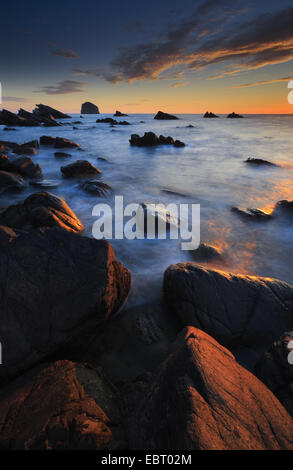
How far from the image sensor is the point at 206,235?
6027 mm

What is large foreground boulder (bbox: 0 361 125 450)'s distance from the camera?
5.02 feet

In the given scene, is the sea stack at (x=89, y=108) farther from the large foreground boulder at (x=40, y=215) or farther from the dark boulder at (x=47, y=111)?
the large foreground boulder at (x=40, y=215)

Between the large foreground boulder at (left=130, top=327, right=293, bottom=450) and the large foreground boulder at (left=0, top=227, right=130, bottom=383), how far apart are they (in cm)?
111

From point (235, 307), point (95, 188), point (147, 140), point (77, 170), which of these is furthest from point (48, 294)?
point (147, 140)

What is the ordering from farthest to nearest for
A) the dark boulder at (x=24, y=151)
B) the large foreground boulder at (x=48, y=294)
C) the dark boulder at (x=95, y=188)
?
the dark boulder at (x=24, y=151), the dark boulder at (x=95, y=188), the large foreground boulder at (x=48, y=294)

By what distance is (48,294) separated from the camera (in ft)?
8.40

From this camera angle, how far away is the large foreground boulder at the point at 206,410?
150 centimetres

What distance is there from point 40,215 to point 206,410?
476 centimetres

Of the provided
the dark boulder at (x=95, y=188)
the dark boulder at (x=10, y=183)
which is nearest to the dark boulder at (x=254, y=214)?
the dark boulder at (x=95, y=188)

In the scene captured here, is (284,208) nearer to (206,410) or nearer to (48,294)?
(206,410)

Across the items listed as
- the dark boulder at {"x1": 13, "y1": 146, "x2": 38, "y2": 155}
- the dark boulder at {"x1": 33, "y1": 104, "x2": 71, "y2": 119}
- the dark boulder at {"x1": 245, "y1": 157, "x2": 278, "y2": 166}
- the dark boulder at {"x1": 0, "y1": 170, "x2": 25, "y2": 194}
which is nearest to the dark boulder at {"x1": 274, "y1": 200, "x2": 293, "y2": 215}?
the dark boulder at {"x1": 245, "y1": 157, "x2": 278, "y2": 166}

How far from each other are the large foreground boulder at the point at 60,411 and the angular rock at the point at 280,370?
64.5 inches
